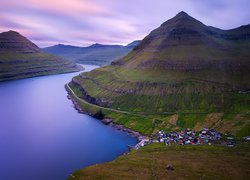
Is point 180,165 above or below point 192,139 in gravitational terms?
above

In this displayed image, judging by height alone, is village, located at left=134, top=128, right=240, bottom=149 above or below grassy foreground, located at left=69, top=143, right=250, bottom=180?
below

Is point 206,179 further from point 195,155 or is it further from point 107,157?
point 107,157

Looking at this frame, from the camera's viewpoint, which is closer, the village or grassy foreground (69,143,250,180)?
grassy foreground (69,143,250,180)

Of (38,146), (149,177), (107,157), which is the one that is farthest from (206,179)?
(38,146)

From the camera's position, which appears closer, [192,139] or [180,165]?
[180,165]
